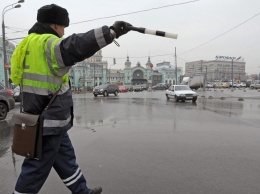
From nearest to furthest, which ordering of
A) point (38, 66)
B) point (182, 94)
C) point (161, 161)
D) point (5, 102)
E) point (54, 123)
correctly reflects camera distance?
point (38, 66) → point (54, 123) → point (161, 161) → point (5, 102) → point (182, 94)

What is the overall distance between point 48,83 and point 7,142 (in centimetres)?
489

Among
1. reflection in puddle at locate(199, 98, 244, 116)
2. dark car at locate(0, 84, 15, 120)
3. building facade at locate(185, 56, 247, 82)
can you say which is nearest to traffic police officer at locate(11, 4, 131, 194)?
dark car at locate(0, 84, 15, 120)

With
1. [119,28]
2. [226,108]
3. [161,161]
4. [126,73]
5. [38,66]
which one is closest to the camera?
[119,28]

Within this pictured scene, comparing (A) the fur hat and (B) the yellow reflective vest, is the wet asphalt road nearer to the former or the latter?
(B) the yellow reflective vest

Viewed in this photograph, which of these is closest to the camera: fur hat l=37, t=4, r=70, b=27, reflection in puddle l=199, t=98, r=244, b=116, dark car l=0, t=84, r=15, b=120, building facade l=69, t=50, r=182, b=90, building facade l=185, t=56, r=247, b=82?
fur hat l=37, t=4, r=70, b=27

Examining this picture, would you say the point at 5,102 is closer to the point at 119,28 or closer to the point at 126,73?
the point at 119,28

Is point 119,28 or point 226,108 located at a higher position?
point 119,28

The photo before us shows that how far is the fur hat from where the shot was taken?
8.51 ft

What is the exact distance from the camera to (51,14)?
2.60m

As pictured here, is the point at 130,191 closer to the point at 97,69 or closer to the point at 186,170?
the point at 186,170

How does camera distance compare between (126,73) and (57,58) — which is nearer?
(57,58)

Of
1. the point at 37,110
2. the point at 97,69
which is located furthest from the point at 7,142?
the point at 97,69

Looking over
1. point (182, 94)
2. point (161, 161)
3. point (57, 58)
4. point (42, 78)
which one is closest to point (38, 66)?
point (42, 78)

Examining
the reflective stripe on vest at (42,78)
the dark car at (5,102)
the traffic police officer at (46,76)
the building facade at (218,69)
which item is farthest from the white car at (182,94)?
the building facade at (218,69)
